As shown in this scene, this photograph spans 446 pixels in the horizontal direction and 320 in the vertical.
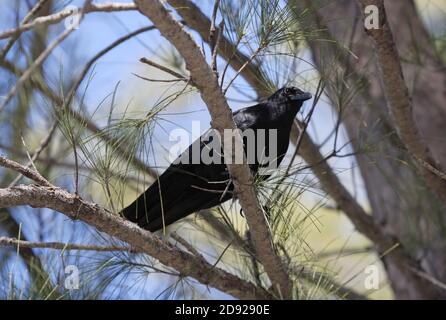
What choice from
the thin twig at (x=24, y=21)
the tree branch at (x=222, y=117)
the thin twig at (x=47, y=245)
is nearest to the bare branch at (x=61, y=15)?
the thin twig at (x=24, y=21)

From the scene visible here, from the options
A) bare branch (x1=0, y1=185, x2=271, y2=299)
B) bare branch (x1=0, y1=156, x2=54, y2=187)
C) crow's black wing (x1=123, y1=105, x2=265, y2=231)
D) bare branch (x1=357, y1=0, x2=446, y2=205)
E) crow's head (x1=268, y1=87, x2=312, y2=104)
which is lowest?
bare branch (x1=0, y1=185, x2=271, y2=299)

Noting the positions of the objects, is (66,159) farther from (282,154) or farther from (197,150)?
(282,154)

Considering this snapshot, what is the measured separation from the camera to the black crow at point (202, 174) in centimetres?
230

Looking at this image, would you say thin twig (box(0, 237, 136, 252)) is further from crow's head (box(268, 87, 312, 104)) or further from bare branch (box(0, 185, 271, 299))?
crow's head (box(268, 87, 312, 104))

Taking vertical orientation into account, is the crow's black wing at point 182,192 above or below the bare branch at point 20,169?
above

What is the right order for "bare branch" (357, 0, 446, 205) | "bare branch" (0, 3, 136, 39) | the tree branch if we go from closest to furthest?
1. the tree branch
2. "bare branch" (0, 3, 136, 39)
3. "bare branch" (357, 0, 446, 205)

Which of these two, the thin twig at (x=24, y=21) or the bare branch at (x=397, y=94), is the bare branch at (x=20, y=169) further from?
the bare branch at (x=397, y=94)

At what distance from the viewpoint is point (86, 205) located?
168cm

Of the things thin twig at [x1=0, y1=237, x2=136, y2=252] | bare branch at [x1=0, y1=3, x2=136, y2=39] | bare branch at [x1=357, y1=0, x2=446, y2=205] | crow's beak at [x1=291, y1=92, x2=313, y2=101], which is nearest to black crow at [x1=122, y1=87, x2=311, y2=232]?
crow's beak at [x1=291, y1=92, x2=313, y2=101]

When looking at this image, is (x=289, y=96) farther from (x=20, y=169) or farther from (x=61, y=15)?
(x=20, y=169)

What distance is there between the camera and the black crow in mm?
2297

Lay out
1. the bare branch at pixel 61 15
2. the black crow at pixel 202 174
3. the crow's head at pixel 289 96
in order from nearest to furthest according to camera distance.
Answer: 1. the bare branch at pixel 61 15
2. the black crow at pixel 202 174
3. the crow's head at pixel 289 96

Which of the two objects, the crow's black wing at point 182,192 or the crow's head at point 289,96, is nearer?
the crow's black wing at point 182,192

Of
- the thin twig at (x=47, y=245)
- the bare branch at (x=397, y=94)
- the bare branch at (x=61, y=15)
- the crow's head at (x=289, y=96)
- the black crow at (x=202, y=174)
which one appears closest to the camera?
the thin twig at (x=47, y=245)
